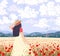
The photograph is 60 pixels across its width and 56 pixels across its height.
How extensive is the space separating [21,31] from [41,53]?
0.92 meters

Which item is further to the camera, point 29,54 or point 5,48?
point 5,48

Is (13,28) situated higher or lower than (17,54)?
higher

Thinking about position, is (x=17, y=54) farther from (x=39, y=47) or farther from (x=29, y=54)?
(x=39, y=47)

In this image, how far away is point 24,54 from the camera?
712cm

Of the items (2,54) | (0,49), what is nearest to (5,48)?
(0,49)

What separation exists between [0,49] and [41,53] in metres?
0.88

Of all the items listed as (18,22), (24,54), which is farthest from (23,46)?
(18,22)

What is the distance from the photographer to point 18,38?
7.20 m

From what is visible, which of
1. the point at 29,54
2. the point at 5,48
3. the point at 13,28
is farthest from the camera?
the point at 5,48

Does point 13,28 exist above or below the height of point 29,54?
above

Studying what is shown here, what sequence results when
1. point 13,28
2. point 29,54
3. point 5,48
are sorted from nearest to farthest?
1. point 29,54
2. point 13,28
3. point 5,48

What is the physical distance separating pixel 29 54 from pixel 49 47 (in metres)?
1.49

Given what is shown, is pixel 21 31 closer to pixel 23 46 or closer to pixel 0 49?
pixel 23 46

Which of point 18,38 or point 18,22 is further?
point 18,22
